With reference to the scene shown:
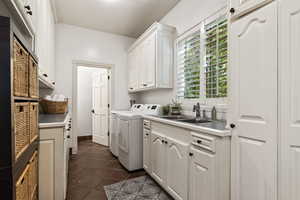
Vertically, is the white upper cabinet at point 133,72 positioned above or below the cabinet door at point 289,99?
above

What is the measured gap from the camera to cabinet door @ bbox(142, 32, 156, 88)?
2.82 m

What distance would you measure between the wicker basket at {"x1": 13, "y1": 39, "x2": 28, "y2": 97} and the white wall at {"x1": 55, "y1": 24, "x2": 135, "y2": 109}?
262 cm

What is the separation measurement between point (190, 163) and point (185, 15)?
231 centimetres

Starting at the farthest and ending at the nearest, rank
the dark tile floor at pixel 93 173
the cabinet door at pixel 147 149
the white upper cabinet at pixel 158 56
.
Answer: the white upper cabinet at pixel 158 56 → the cabinet door at pixel 147 149 → the dark tile floor at pixel 93 173

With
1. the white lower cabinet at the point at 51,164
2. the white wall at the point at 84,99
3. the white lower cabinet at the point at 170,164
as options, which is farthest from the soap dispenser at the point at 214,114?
the white wall at the point at 84,99

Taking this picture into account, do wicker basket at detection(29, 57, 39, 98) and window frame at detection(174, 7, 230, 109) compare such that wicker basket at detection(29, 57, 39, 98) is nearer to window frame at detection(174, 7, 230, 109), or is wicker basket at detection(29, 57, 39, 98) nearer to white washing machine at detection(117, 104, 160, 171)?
white washing machine at detection(117, 104, 160, 171)

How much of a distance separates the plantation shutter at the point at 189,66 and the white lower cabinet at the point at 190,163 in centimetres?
82

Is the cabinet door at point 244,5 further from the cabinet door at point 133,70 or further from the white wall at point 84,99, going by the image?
the white wall at point 84,99

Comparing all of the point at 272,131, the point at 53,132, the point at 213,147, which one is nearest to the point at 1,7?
the point at 53,132

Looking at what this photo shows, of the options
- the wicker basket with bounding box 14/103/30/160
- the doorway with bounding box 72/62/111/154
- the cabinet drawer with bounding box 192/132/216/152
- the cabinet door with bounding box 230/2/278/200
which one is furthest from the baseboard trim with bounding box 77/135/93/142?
the cabinet door with bounding box 230/2/278/200

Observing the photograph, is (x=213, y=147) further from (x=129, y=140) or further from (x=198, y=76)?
(x=129, y=140)

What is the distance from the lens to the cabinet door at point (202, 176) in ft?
4.18

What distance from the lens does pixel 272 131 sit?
995mm

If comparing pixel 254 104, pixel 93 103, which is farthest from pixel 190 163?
pixel 93 103
